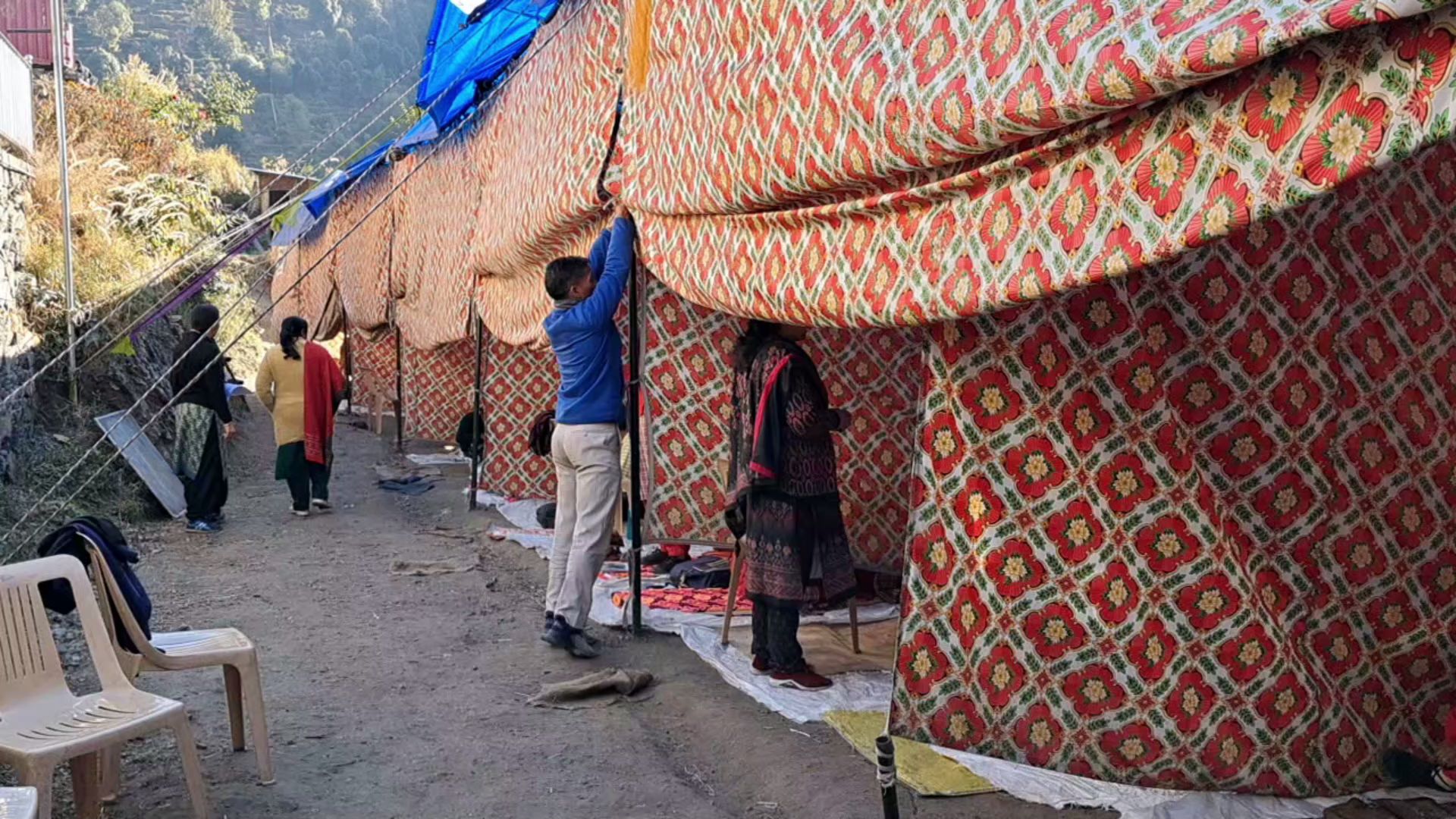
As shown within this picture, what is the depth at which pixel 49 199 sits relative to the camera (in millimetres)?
11031

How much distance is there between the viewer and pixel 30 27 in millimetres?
17766

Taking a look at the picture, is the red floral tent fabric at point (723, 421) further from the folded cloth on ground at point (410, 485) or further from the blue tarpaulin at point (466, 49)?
the folded cloth on ground at point (410, 485)

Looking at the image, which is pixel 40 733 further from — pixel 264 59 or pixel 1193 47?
pixel 264 59

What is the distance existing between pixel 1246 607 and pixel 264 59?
243ft

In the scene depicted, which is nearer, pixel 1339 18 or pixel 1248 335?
pixel 1339 18

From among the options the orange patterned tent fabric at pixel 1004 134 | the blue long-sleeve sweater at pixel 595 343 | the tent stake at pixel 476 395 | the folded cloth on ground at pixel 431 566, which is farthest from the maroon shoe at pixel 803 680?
the tent stake at pixel 476 395

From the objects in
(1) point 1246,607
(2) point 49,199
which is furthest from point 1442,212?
(2) point 49,199

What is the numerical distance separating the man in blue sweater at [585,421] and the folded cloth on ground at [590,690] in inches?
19.5

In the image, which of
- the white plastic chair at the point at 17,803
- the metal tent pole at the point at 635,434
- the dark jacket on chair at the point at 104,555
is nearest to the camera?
the white plastic chair at the point at 17,803

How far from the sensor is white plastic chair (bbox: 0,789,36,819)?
83.1 inches

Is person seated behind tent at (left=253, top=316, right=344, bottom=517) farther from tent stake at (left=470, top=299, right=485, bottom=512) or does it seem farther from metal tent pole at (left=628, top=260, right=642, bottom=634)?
metal tent pole at (left=628, top=260, right=642, bottom=634)

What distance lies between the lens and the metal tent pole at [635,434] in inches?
211

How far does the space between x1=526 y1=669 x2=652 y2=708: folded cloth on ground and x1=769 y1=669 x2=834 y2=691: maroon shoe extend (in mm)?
581

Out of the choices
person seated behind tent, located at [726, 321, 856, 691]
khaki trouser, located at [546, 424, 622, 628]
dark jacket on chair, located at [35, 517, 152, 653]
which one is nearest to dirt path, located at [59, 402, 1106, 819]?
khaki trouser, located at [546, 424, 622, 628]
